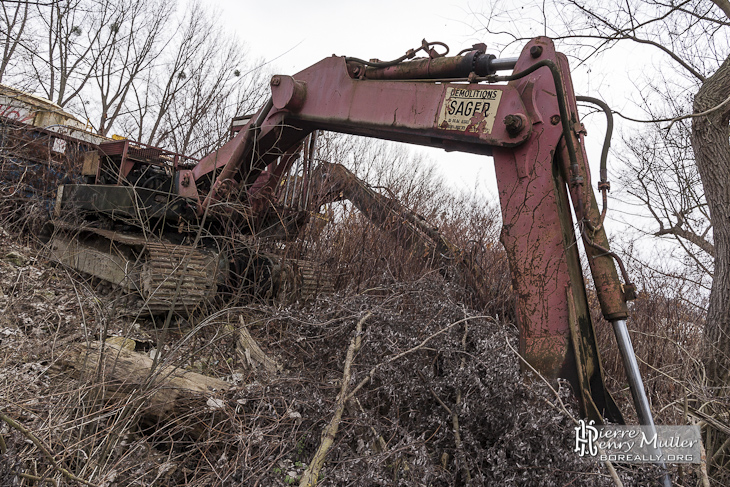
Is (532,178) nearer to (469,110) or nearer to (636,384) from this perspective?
(469,110)

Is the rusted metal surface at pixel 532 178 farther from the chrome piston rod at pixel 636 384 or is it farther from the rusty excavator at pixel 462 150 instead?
the chrome piston rod at pixel 636 384

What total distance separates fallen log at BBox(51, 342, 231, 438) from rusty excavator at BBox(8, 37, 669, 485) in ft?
1.58

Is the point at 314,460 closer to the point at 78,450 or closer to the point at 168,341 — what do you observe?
the point at 78,450

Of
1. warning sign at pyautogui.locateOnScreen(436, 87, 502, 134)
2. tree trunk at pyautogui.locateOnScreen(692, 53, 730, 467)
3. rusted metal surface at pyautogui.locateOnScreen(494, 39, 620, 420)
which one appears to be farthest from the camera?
tree trunk at pyautogui.locateOnScreen(692, 53, 730, 467)

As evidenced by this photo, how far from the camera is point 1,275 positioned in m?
5.19

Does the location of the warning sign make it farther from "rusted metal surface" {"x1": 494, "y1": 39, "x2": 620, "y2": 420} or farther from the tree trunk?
the tree trunk

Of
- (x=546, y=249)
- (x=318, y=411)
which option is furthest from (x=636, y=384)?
(x=318, y=411)

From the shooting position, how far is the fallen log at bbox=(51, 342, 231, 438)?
2.84m

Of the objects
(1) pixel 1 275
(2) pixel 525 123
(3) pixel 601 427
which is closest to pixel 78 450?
(3) pixel 601 427

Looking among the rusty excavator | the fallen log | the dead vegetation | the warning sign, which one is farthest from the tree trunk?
the fallen log

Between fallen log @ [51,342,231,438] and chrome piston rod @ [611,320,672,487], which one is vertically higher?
Result: chrome piston rod @ [611,320,672,487]

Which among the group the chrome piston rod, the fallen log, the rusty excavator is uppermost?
the rusty excavator

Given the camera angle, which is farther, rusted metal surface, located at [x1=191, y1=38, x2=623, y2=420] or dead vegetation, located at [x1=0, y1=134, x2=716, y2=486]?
rusted metal surface, located at [x1=191, y1=38, x2=623, y2=420]

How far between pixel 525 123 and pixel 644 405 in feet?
5.70
